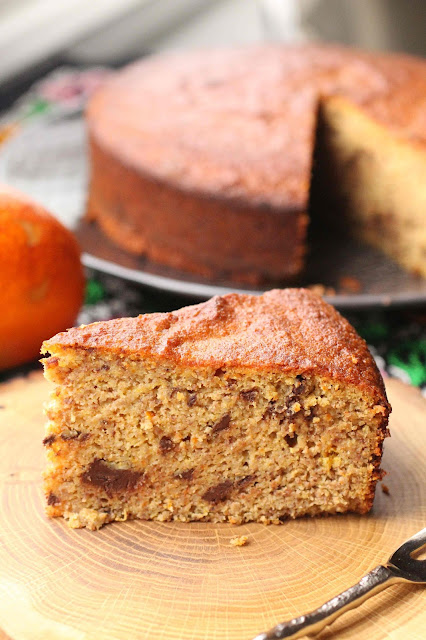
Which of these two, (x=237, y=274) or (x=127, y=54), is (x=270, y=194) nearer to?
(x=237, y=274)

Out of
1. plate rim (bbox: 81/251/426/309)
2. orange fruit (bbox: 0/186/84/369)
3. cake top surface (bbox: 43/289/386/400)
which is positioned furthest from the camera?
plate rim (bbox: 81/251/426/309)

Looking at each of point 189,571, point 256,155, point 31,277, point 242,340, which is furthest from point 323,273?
point 189,571

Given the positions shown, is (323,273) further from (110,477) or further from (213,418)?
(110,477)

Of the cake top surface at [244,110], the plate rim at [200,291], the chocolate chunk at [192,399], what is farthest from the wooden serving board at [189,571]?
the cake top surface at [244,110]

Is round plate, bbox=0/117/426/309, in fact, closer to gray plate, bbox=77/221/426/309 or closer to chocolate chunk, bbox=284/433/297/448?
gray plate, bbox=77/221/426/309

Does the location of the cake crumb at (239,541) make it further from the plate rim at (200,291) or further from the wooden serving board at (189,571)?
the plate rim at (200,291)

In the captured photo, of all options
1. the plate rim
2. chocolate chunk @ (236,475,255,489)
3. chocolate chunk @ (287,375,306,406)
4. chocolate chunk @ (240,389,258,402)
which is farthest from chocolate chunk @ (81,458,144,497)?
the plate rim
